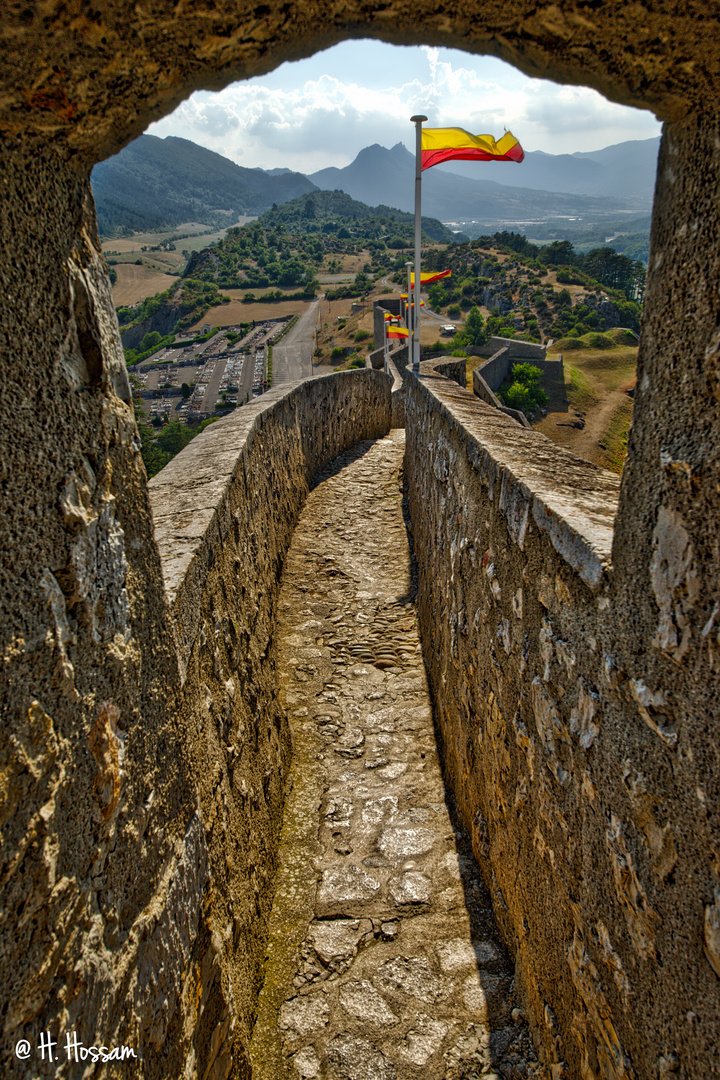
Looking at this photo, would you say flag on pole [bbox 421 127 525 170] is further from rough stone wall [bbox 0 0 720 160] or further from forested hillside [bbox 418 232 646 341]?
forested hillside [bbox 418 232 646 341]

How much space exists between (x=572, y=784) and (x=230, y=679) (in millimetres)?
1332

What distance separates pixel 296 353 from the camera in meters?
67.1

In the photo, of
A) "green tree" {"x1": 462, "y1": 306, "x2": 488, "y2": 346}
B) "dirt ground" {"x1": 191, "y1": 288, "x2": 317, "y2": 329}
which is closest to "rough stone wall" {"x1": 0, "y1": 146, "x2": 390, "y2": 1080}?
"green tree" {"x1": 462, "y1": 306, "x2": 488, "y2": 346}

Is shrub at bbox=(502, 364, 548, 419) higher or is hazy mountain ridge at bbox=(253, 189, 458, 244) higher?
hazy mountain ridge at bbox=(253, 189, 458, 244)

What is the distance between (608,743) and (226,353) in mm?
76440

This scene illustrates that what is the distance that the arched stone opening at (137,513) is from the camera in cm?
97

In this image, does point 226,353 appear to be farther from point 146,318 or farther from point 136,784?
point 136,784

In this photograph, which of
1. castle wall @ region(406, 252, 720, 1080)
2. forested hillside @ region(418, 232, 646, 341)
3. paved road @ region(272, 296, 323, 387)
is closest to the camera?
castle wall @ region(406, 252, 720, 1080)

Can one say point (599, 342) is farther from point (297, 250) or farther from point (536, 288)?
point (297, 250)

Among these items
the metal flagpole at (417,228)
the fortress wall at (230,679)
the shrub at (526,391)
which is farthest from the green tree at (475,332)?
the fortress wall at (230,679)

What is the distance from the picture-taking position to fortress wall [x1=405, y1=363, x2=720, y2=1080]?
1.26 meters

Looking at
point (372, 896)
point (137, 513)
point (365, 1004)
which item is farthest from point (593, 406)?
point (137, 513)

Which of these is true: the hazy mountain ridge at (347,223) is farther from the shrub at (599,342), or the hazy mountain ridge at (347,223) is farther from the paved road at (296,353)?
Answer: the shrub at (599,342)

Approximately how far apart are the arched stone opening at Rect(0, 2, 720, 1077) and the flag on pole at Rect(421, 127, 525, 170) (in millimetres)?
7639
